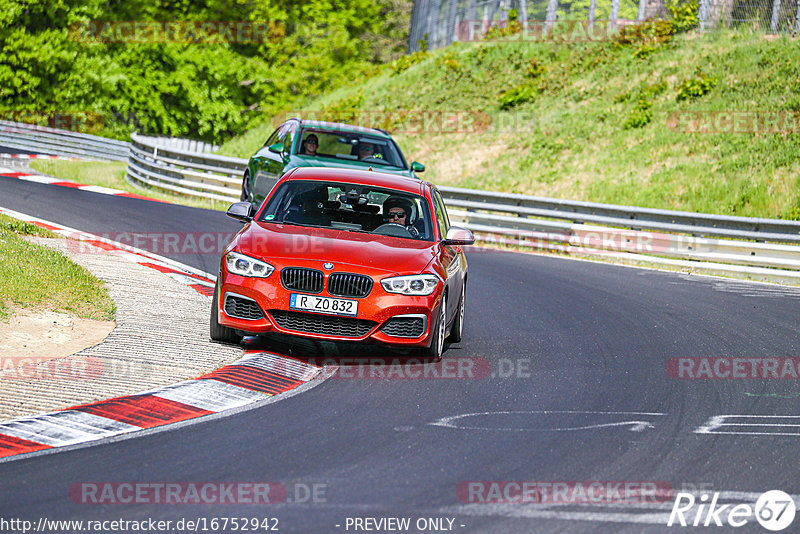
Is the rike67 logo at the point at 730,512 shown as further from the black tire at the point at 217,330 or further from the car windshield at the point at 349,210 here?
the car windshield at the point at 349,210

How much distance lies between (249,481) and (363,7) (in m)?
54.1

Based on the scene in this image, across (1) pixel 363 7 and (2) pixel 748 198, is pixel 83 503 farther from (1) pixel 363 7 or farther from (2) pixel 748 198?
(1) pixel 363 7

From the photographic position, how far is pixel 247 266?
8922 millimetres

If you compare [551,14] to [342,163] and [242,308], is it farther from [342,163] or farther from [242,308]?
[242,308]

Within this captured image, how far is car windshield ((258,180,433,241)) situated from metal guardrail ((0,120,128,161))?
98.2 ft

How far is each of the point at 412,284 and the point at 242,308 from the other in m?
1.39

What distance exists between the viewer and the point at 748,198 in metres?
26.0

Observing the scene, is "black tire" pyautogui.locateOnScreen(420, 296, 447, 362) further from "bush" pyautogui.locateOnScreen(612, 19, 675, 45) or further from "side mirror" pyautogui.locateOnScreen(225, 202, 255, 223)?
"bush" pyautogui.locateOnScreen(612, 19, 675, 45)

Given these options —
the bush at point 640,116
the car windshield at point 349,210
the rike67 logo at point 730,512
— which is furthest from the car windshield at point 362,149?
the bush at point 640,116

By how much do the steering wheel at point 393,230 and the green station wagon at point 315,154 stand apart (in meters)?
6.06

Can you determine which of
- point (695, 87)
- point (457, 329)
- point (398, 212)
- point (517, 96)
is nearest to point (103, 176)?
point (517, 96)

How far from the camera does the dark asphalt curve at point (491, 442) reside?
527 cm

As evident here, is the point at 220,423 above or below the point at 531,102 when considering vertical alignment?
below

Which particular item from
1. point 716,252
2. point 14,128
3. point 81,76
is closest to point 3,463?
point 716,252
